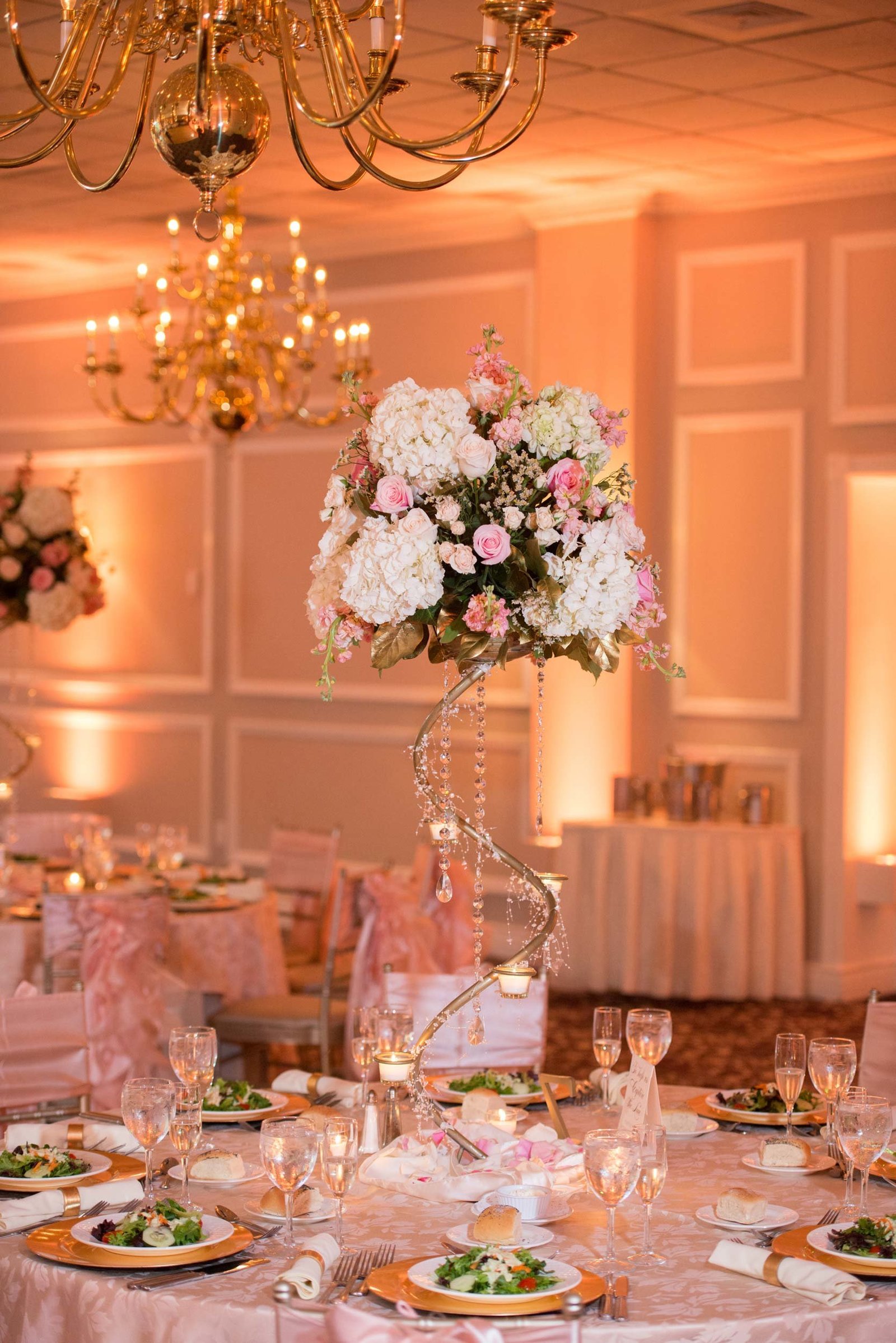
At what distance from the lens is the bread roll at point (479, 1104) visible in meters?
3.08

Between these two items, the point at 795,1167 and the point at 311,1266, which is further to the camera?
the point at 795,1167

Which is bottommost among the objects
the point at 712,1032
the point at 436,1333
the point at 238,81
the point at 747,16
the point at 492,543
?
the point at 712,1032

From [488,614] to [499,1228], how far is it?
0.87 meters

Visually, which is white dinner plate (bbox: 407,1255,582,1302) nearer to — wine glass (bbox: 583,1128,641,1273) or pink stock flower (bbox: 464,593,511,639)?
wine glass (bbox: 583,1128,641,1273)

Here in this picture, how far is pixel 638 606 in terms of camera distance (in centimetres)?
269

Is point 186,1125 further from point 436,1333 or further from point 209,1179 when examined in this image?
point 436,1333

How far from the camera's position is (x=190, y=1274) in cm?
232

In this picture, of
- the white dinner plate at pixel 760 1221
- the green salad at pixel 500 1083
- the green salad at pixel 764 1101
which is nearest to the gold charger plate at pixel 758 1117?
the green salad at pixel 764 1101

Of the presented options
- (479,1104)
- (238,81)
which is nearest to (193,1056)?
(479,1104)

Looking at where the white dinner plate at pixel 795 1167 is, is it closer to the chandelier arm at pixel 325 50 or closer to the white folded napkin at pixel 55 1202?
the white folded napkin at pixel 55 1202

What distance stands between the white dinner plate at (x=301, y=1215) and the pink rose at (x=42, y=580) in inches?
168

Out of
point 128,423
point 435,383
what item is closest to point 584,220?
point 435,383

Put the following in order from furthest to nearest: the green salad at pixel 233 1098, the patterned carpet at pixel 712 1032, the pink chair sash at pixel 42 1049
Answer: the patterned carpet at pixel 712 1032, the pink chair sash at pixel 42 1049, the green salad at pixel 233 1098

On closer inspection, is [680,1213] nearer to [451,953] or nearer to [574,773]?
[451,953]
